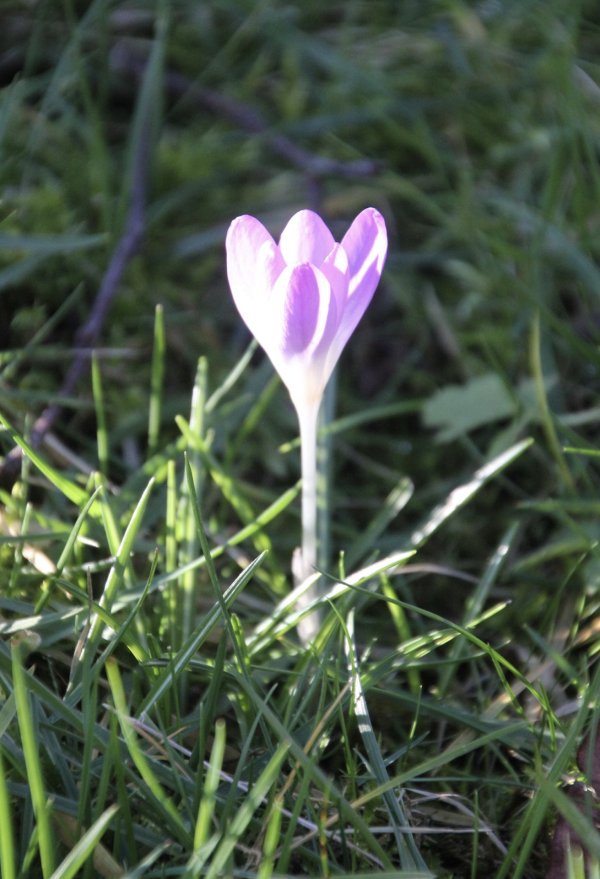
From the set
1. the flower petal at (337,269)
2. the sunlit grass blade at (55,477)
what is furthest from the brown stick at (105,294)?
the flower petal at (337,269)

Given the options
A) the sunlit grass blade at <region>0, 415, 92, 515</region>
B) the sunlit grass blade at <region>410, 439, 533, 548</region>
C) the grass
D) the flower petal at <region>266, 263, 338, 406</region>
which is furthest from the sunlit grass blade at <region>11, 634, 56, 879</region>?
the sunlit grass blade at <region>410, 439, 533, 548</region>

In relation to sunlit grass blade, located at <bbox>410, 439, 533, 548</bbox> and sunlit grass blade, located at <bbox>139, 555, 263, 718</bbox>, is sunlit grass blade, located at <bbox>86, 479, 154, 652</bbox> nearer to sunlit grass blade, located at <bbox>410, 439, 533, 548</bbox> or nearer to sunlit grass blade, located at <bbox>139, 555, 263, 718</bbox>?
sunlit grass blade, located at <bbox>139, 555, 263, 718</bbox>

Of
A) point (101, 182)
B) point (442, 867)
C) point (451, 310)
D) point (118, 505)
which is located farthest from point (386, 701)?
point (101, 182)

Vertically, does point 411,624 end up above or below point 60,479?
below

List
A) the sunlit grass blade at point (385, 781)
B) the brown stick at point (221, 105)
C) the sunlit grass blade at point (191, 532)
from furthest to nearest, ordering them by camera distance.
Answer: the brown stick at point (221, 105), the sunlit grass blade at point (191, 532), the sunlit grass blade at point (385, 781)

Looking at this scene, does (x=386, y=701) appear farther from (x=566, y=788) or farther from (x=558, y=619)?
(x=558, y=619)

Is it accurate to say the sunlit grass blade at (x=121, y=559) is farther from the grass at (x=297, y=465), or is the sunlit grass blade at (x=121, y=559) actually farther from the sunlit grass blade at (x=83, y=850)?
the sunlit grass blade at (x=83, y=850)

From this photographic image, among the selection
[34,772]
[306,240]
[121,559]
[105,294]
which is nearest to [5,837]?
[34,772]
